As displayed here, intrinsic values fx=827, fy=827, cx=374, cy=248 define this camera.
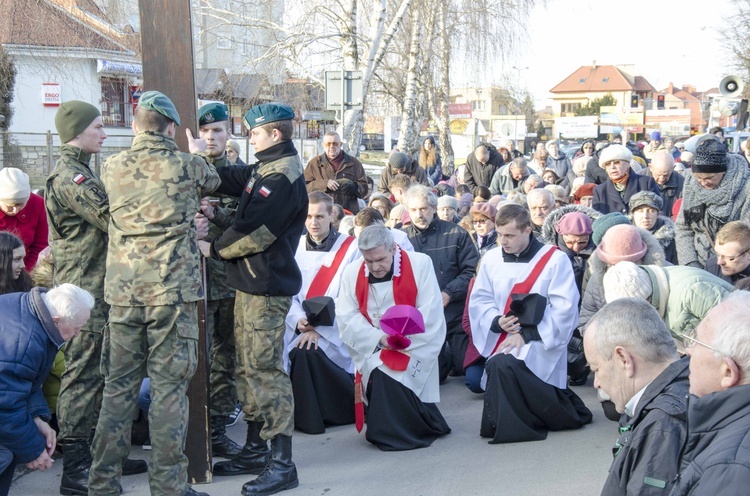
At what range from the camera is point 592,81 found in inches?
4850

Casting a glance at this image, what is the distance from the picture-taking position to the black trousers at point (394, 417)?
5606 millimetres

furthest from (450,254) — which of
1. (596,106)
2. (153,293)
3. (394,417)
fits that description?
(596,106)

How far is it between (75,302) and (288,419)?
57.5 inches

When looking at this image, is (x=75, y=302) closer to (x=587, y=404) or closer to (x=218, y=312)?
(x=218, y=312)

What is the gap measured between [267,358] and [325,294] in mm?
1726

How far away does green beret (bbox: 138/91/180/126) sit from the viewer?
4.30m

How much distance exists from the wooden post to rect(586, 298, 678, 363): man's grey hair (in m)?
2.55

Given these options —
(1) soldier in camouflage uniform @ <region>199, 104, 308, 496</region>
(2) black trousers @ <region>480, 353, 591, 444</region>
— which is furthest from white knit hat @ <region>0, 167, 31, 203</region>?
(2) black trousers @ <region>480, 353, 591, 444</region>

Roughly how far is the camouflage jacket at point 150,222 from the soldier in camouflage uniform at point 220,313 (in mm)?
811

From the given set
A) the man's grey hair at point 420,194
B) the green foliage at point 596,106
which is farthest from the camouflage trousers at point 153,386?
the green foliage at point 596,106

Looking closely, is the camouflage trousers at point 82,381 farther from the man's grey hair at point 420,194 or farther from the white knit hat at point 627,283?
the man's grey hair at point 420,194

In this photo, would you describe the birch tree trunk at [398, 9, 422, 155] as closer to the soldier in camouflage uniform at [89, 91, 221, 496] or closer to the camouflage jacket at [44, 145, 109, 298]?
the camouflage jacket at [44, 145, 109, 298]

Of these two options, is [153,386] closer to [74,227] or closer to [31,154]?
[74,227]

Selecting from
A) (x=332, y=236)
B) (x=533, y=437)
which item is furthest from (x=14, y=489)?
(x=533, y=437)
